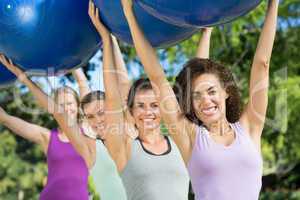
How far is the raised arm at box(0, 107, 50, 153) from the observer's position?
13.1ft

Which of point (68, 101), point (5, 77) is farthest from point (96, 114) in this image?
point (5, 77)

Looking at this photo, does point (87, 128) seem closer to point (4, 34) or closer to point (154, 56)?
point (4, 34)

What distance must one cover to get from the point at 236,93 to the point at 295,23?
24.8 ft

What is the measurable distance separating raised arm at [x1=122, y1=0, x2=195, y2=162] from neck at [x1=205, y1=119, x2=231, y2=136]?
116 mm

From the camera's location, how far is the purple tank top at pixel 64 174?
413cm

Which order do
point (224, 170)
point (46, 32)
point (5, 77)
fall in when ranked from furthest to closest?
1. point (5, 77)
2. point (46, 32)
3. point (224, 170)

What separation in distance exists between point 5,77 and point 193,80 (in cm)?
131

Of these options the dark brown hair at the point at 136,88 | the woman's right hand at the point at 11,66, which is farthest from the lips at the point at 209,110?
the woman's right hand at the point at 11,66

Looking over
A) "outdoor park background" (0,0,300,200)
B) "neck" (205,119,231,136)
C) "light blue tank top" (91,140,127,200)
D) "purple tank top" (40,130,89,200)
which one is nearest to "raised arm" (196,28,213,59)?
"neck" (205,119,231,136)

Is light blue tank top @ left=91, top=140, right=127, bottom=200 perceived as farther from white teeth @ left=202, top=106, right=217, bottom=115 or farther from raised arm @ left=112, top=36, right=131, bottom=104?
white teeth @ left=202, top=106, right=217, bottom=115

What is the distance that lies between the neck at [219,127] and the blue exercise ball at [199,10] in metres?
0.46

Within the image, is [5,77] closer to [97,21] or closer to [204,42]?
[97,21]

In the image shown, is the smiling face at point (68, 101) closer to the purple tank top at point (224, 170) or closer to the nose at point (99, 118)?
the nose at point (99, 118)

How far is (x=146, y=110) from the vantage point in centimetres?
315
